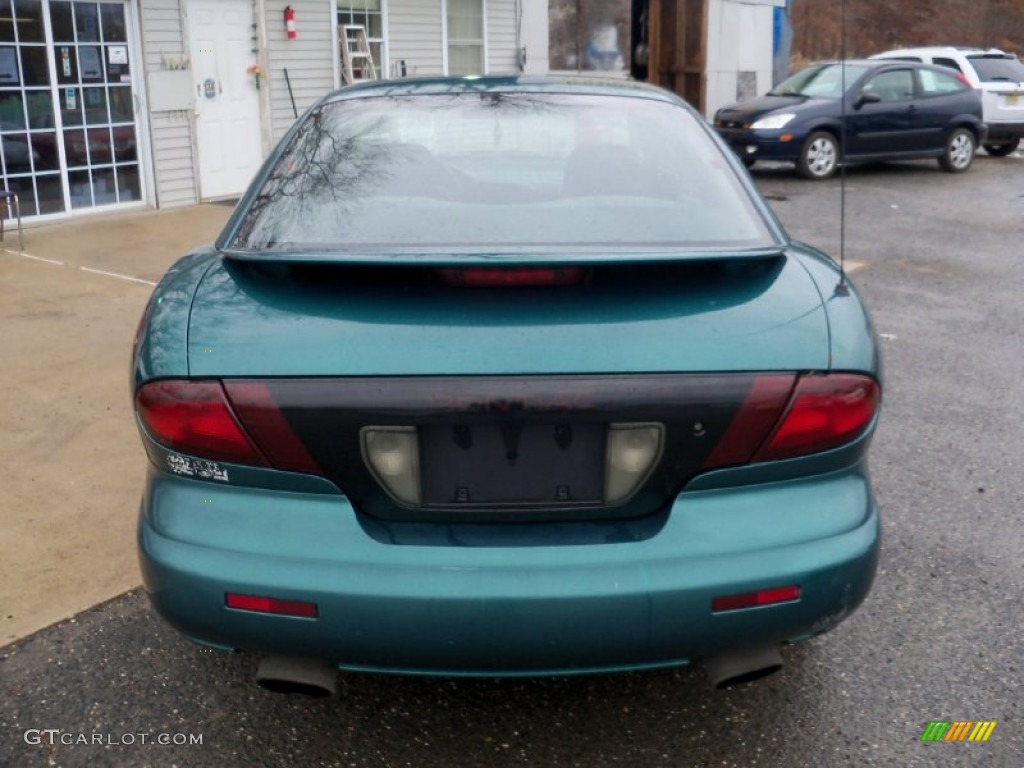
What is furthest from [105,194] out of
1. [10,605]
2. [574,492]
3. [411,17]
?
[574,492]

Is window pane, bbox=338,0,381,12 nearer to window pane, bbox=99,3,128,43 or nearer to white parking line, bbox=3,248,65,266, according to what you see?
window pane, bbox=99,3,128,43

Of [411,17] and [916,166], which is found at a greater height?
[411,17]

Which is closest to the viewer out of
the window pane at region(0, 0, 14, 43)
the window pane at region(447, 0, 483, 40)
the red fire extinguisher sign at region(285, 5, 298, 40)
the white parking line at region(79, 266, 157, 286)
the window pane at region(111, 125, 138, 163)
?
the white parking line at region(79, 266, 157, 286)

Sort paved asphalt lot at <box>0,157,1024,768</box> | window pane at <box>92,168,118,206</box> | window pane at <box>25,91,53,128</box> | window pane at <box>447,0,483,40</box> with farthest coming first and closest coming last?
window pane at <box>447,0,483,40</box>
window pane at <box>92,168,118,206</box>
window pane at <box>25,91,53,128</box>
paved asphalt lot at <box>0,157,1024,768</box>

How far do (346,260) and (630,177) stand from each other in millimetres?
1064

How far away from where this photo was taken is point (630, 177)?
321 cm

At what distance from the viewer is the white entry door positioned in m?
12.4

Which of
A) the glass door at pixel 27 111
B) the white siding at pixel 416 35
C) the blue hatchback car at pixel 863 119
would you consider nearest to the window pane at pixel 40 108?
the glass door at pixel 27 111

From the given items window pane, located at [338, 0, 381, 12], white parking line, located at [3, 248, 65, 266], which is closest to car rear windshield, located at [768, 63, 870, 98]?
window pane, located at [338, 0, 381, 12]

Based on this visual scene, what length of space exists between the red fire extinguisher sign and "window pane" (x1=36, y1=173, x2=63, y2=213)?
3.50 m

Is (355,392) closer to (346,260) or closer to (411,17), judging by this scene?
(346,260)

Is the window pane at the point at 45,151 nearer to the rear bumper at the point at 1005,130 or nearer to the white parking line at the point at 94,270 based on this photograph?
the white parking line at the point at 94,270

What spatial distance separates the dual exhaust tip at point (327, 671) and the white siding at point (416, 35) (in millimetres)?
13337

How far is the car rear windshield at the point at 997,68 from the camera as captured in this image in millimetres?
18188
